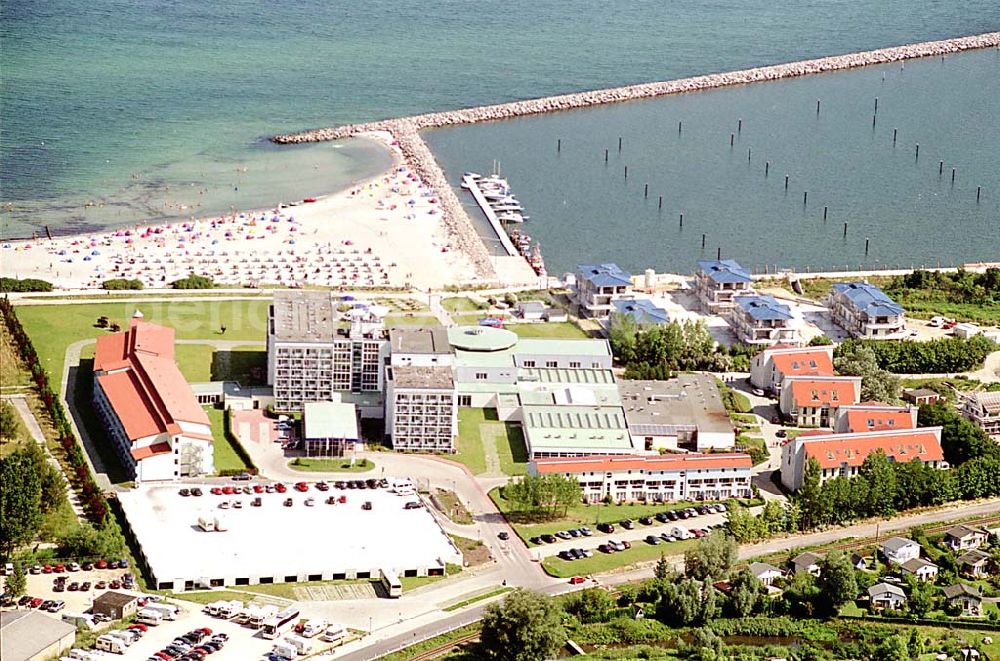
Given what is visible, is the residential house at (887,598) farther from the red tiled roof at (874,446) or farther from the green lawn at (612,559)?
the red tiled roof at (874,446)

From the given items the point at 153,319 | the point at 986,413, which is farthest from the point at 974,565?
the point at 153,319

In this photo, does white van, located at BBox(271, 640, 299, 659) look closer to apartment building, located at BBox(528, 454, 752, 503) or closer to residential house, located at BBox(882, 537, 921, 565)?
apartment building, located at BBox(528, 454, 752, 503)

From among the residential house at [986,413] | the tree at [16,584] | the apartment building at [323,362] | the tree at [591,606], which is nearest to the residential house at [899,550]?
the tree at [591,606]

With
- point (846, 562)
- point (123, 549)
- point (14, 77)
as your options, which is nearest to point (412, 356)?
point (123, 549)

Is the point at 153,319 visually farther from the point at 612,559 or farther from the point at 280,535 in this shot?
the point at 612,559

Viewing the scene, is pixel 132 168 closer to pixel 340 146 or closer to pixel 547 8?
pixel 340 146

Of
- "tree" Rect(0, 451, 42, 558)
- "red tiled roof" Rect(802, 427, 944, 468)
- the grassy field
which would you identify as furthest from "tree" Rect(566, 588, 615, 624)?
"tree" Rect(0, 451, 42, 558)
